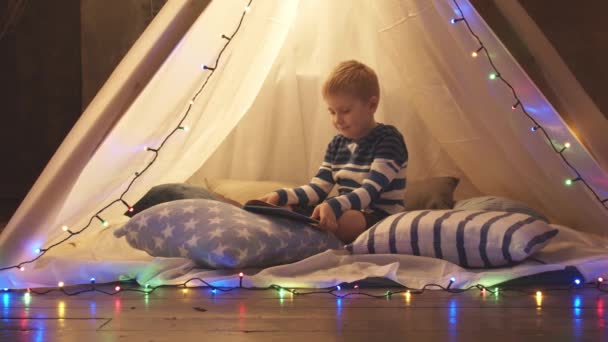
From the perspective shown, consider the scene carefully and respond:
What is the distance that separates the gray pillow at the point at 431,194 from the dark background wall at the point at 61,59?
1.35 m

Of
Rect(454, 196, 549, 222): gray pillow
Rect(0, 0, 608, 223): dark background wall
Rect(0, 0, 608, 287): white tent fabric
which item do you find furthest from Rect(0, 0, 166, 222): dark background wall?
Rect(454, 196, 549, 222): gray pillow

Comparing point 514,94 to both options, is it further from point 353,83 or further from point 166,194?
point 166,194

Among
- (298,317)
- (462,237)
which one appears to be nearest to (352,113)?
(462,237)

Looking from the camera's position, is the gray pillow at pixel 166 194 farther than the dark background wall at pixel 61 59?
No

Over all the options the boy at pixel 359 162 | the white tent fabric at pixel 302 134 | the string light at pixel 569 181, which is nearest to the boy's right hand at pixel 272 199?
the boy at pixel 359 162

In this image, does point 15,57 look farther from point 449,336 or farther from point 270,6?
point 449,336

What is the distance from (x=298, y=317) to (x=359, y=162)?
101cm

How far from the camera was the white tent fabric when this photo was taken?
184cm

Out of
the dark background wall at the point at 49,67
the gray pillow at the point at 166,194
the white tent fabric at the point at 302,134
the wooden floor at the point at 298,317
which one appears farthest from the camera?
the dark background wall at the point at 49,67

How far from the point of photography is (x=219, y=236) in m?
1.92

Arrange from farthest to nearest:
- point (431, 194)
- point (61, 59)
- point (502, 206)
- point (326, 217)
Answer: point (61, 59), point (431, 194), point (502, 206), point (326, 217)

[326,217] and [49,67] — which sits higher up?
[49,67]

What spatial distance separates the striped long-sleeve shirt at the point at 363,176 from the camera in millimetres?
2258

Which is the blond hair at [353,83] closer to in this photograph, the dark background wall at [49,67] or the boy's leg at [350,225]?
the boy's leg at [350,225]
